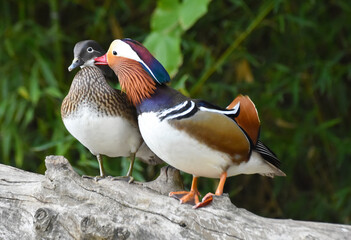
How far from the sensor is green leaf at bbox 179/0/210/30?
7.58 ft

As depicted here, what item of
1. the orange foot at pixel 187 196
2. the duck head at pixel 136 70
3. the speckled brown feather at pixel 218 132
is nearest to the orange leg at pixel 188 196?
the orange foot at pixel 187 196

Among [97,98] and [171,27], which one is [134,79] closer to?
[97,98]

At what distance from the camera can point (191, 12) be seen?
2338mm

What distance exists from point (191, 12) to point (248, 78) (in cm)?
51

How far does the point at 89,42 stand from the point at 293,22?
4.66ft

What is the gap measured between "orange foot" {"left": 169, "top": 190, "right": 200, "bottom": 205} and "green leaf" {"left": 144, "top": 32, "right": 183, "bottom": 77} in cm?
76

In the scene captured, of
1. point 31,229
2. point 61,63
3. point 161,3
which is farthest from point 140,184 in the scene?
point 61,63

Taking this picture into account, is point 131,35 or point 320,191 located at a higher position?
point 131,35

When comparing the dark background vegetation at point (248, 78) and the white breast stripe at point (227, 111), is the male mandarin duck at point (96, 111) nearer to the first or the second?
the white breast stripe at point (227, 111)

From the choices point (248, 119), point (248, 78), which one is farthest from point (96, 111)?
point (248, 78)

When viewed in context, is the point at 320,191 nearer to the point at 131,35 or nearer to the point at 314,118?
the point at 314,118

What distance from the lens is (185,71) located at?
2764 millimetres

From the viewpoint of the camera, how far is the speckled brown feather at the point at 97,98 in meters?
1.52

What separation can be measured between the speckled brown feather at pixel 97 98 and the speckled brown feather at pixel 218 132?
0.18m
